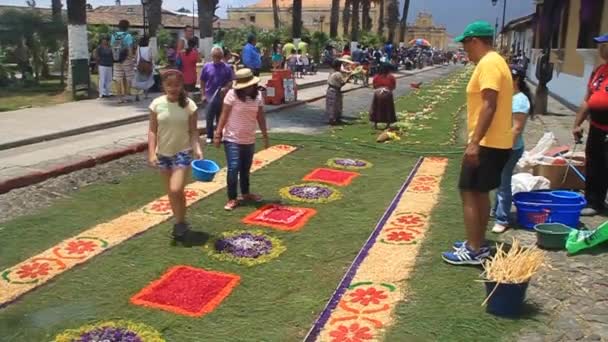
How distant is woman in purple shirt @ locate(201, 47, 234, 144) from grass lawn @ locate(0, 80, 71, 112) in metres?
5.83

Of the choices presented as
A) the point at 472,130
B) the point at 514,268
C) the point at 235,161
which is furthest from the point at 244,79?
the point at 514,268

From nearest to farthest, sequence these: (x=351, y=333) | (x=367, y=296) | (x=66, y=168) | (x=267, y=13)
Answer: (x=351, y=333) < (x=367, y=296) < (x=66, y=168) < (x=267, y=13)

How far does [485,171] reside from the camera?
4.28 metres

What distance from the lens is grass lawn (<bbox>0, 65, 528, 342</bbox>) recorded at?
362cm

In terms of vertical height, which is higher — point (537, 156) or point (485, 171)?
point (485, 171)

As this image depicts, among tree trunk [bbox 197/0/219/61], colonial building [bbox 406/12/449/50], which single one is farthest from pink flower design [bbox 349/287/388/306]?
colonial building [bbox 406/12/449/50]

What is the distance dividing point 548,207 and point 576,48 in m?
12.2

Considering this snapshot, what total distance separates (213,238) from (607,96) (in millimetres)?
3842

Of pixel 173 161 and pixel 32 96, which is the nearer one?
pixel 173 161

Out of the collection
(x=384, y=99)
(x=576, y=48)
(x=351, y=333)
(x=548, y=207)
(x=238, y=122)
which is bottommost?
(x=351, y=333)

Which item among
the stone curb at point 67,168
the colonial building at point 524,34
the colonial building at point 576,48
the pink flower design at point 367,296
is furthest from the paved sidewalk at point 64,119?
the colonial building at point 524,34

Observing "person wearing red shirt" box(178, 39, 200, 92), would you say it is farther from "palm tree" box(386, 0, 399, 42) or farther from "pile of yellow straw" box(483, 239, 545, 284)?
"palm tree" box(386, 0, 399, 42)

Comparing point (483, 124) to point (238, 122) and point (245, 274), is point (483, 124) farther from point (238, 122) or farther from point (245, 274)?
point (238, 122)

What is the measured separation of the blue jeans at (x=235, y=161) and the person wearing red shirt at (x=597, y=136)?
3.30 meters
